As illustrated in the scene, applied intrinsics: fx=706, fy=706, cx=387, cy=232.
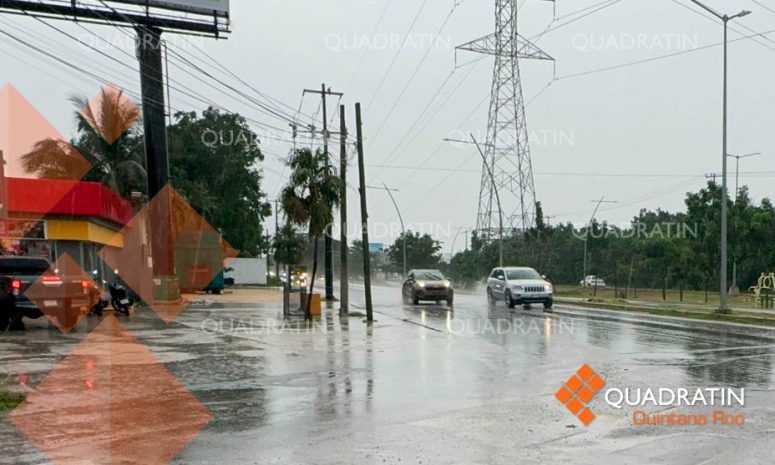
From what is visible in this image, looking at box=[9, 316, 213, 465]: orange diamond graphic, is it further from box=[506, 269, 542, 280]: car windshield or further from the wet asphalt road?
box=[506, 269, 542, 280]: car windshield

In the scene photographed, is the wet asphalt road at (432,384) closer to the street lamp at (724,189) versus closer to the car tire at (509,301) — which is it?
the street lamp at (724,189)

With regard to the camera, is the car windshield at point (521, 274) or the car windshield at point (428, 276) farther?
the car windshield at point (428, 276)

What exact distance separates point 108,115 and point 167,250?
29.9 feet

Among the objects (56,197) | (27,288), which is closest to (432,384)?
(27,288)

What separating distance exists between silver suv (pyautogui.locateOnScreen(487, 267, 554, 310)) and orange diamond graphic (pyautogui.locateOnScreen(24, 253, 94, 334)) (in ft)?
55.7

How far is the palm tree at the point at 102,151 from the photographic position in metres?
33.7

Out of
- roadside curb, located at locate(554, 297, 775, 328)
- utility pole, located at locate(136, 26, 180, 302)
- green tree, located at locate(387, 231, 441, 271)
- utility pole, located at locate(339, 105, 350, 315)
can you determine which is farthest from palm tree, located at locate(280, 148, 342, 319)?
green tree, located at locate(387, 231, 441, 271)

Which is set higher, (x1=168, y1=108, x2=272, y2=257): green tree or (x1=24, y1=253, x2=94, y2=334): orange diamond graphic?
(x1=168, y1=108, x2=272, y2=257): green tree

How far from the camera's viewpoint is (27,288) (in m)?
17.7

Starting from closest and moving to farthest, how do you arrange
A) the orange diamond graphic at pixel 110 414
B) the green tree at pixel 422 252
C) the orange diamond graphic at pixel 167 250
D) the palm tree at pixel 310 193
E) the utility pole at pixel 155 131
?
the orange diamond graphic at pixel 110 414, the palm tree at pixel 310 193, the utility pole at pixel 155 131, the orange diamond graphic at pixel 167 250, the green tree at pixel 422 252

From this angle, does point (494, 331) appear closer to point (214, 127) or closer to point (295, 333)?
point (295, 333)

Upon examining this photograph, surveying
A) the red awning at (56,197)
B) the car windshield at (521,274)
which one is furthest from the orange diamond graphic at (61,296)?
the car windshield at (521,274)

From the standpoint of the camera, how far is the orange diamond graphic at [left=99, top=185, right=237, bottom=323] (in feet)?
98.6

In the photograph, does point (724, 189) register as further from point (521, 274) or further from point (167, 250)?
point (167, 250)
